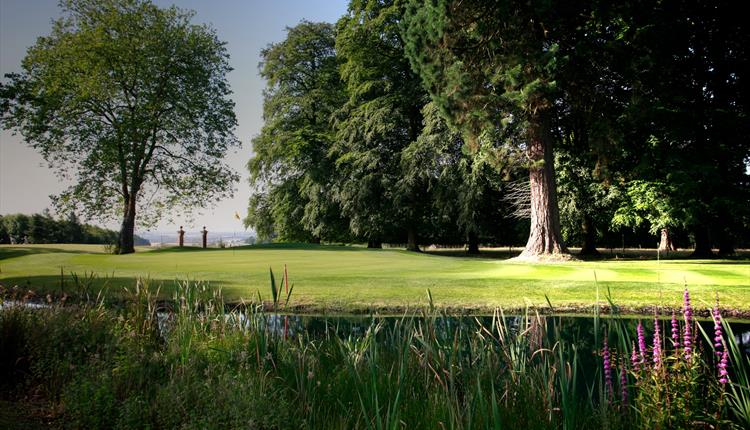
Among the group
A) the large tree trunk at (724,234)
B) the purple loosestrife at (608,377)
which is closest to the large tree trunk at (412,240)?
the large tree trunk at (724,234)

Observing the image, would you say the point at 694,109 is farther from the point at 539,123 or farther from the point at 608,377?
the point at 608,377

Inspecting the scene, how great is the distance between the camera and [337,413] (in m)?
3.68

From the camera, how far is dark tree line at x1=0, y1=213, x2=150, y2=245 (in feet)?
108

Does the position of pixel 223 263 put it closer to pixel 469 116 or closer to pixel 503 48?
pixel 469 116

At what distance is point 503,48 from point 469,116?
2.36 m

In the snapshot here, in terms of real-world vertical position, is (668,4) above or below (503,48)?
above

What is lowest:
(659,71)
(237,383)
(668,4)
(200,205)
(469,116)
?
(237,383)

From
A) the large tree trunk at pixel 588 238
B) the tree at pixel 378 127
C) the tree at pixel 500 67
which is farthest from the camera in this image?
the tree at pixel 378 127

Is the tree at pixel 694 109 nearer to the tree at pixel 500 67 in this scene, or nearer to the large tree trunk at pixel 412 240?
the tree at pixel 500 67

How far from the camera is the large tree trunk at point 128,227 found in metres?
25.3

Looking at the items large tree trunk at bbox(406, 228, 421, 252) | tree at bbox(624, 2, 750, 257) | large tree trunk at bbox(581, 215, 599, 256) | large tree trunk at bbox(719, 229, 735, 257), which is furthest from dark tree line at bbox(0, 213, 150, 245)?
large tree trunk at bbox(719, 229, 735, 257)

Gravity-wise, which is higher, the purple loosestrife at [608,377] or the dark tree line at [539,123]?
the dark tree line at [539,123]

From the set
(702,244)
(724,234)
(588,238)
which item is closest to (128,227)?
(588,238)

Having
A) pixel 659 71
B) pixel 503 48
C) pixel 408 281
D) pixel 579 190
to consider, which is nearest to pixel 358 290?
pixel 408 281
